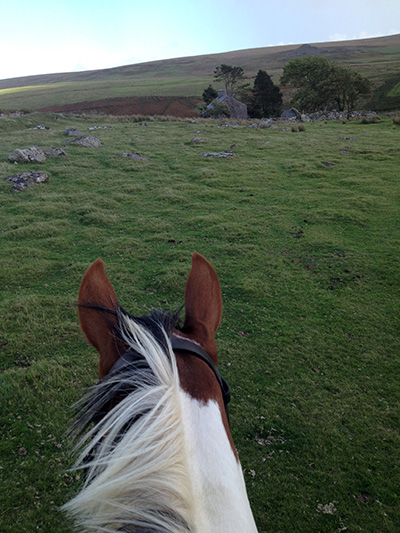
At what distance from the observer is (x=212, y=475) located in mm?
979

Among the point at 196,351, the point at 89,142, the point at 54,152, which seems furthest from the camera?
the point at 89,142

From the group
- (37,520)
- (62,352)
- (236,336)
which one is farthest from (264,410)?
(62,352)

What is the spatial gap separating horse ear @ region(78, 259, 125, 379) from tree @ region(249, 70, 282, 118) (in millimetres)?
40172

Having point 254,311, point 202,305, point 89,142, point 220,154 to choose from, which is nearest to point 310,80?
point 220,154

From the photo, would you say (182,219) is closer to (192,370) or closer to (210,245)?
(210,245)

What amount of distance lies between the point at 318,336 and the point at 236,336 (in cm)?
109

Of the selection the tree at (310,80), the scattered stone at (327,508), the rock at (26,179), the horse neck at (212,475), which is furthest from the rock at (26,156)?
the tree at (310,80)

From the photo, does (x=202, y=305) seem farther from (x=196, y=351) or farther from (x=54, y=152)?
(x=54, y=152)

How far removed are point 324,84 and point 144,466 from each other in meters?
41.4

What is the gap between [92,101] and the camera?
5172 centimetres

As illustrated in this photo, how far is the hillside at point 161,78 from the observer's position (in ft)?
171

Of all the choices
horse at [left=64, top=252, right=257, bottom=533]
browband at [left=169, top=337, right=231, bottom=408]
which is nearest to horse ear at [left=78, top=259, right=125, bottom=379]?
horse at [left=64, top=252, right=257, bottom=533]

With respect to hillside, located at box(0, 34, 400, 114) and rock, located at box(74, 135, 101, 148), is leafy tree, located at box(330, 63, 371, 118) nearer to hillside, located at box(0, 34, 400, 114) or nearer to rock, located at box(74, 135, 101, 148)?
hillside, located at box(0, 34, 400, 114)

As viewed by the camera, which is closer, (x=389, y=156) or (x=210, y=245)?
(x=210, y=245)
